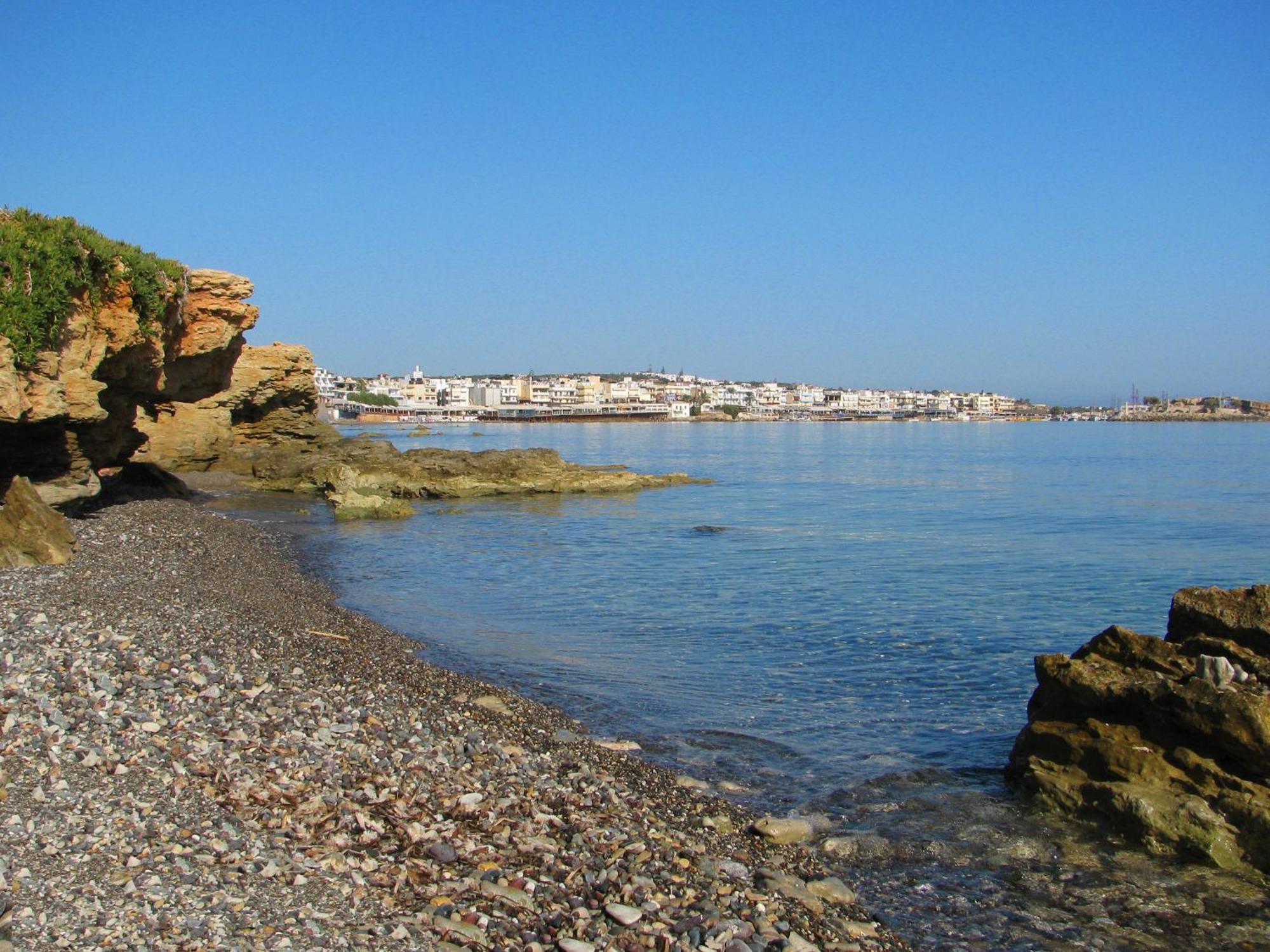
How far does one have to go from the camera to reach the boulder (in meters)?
14.1

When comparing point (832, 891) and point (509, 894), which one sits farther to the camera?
point (832, 891)

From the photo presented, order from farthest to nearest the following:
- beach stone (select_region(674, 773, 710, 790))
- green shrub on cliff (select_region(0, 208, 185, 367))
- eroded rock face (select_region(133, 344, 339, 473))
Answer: eroded rock face (select_region(133, 344, 339, 473)) → green shrub on cliff (select_region(0, 208, 185, 367)) → beach stone (select_region(674, 773, 710, 790))

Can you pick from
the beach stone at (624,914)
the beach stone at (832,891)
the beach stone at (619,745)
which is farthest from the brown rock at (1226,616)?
the beach stone at (624,914)

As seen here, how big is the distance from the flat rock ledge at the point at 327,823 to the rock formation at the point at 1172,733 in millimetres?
2942

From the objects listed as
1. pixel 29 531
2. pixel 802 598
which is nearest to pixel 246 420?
pixel 29 531

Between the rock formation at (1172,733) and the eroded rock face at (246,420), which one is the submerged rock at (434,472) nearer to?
the eroded rock face at (246,420)

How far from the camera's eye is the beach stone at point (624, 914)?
5891 mm

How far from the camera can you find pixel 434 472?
4353cm

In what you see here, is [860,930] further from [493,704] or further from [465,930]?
[493,704]

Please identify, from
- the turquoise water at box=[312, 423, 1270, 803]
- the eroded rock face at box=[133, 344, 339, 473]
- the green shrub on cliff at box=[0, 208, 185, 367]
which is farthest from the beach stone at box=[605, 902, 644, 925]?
the eroded rock face at box=[133, 344, 339, 473]

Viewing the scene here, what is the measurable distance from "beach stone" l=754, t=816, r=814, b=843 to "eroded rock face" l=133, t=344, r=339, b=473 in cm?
3065

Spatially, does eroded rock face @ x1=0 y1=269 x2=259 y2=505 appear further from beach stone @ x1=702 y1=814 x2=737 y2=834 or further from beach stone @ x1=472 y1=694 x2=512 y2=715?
beach stone @ x1=702 y1=814 x2=737 y2=834

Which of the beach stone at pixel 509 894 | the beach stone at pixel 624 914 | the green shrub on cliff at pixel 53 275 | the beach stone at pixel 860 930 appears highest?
the green shrub on cliff at pixel 53 275

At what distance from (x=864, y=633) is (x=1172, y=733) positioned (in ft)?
25.7
